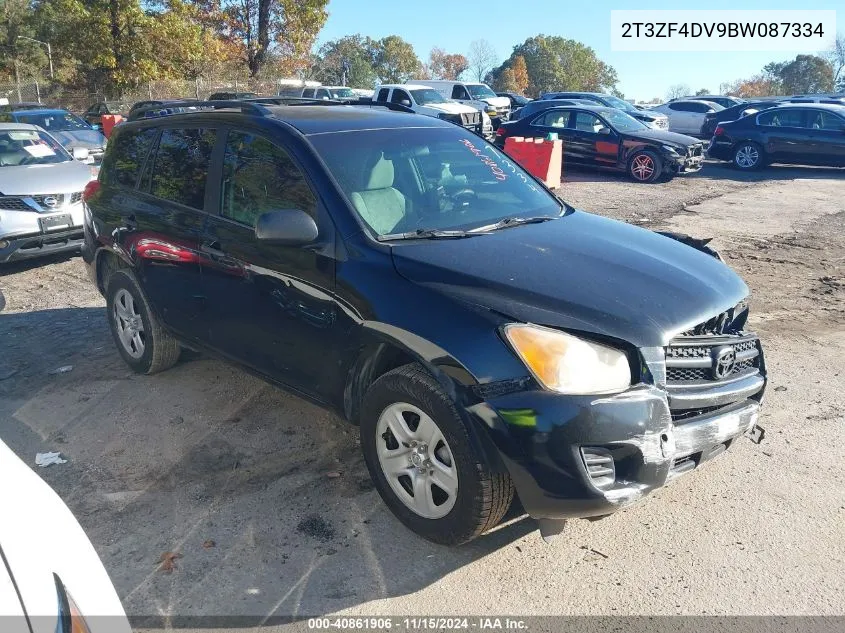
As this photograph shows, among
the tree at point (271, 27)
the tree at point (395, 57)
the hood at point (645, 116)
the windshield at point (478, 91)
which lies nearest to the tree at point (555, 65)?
the tree at point (395, 57)

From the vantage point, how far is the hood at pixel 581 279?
3016 millimetres

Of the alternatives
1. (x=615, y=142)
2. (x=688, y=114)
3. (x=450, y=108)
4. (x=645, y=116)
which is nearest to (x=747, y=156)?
(x=615, y=142)

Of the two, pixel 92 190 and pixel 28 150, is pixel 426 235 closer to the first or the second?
pixel 92 190

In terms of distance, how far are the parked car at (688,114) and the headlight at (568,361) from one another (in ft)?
86.2

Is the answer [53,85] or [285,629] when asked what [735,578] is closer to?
[285,629]

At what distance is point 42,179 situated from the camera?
877 cm

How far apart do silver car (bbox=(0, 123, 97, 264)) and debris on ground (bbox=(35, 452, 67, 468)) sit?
15.9 ft

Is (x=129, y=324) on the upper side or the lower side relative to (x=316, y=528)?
upper

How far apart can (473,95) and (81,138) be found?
17855 millimetres

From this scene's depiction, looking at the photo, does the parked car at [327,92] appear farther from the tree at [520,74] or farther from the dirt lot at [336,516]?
the tree at [520,74]

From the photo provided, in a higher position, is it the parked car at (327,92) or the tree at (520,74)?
the tree at (520,74)

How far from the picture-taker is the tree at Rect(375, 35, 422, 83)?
3420 inches

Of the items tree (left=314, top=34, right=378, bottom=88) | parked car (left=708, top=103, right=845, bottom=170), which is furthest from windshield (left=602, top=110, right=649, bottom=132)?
tree (left=314, top=34, right=378, bottom=88)

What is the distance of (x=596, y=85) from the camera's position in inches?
3543
